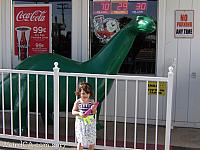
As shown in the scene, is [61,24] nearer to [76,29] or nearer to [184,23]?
[76,29]

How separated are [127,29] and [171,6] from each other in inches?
46.7

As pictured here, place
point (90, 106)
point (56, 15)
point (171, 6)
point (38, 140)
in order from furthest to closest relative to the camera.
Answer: point (56, 15) < point (171, 6) < point (38, 140) < point (90, 106)

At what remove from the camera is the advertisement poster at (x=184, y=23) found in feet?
21.2

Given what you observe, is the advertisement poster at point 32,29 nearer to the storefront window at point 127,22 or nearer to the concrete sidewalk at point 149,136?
the storefront window at point 127,22

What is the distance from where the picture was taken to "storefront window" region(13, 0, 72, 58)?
695 centimetres

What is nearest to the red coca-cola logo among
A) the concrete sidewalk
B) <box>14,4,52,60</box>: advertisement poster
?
<box>14,4,52,60</box>: advertisement poster

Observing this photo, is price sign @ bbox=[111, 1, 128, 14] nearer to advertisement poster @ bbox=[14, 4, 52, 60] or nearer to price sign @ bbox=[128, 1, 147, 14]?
price sign @ bbox=[128, 1, 147, 14]

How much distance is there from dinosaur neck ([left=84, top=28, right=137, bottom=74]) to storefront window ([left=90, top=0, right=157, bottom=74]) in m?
0.90

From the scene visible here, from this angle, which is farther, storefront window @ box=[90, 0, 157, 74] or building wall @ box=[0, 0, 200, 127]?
storefront window @ box=[90, 0, 157, 74]

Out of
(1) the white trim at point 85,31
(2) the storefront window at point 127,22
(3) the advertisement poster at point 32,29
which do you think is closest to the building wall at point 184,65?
(2) the storefront window at point 127,22

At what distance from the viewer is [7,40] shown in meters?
7.23

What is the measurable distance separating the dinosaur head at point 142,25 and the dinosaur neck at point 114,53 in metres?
0.09

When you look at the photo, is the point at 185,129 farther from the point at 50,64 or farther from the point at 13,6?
the point at 13,6

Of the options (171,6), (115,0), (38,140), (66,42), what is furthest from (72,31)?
(38,140)
